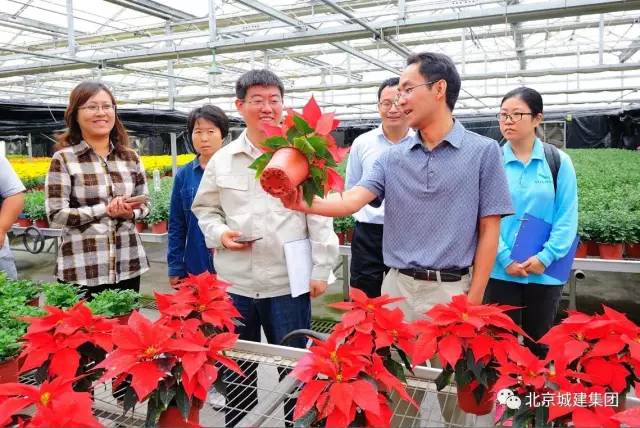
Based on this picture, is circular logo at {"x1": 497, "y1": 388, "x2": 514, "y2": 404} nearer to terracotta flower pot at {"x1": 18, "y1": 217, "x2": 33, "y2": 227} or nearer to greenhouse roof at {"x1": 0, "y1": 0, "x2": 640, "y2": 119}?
greenhouse roof at {"x1": 0, "y1": 0, "x2": 640, "y2": 119}

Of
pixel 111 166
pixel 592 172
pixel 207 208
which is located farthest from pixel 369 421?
pixel 592 172

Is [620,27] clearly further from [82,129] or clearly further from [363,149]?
[82,129]

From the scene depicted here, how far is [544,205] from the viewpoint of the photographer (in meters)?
2.20

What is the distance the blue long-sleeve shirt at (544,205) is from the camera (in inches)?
85.8

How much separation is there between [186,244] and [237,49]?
351cm

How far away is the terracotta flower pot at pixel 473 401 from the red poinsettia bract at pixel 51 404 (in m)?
0.76

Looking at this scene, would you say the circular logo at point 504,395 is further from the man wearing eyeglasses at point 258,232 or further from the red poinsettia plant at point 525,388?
the man wearing eyeglasses at point 258,232

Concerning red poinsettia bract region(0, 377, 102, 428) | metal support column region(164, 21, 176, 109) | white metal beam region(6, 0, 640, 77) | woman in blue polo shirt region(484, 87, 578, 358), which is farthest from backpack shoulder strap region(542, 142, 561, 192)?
metal support column region(164, 21, 176, 109)

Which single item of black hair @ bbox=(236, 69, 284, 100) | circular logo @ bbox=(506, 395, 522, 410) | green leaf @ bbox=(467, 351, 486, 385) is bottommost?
circular logo @ bbox=(506, 395, 522, 410)

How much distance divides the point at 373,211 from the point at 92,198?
144cm

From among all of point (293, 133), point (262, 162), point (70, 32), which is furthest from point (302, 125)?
point (70, 32)

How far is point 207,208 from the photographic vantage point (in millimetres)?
2070

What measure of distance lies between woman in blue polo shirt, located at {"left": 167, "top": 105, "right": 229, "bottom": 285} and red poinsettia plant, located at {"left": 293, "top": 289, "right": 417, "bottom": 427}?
160cm

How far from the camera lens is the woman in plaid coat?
7.41 ft
